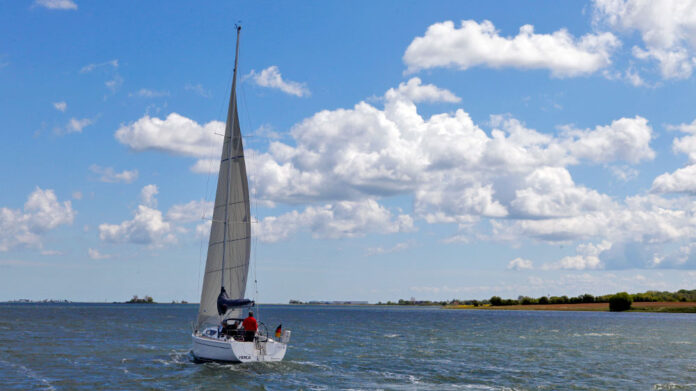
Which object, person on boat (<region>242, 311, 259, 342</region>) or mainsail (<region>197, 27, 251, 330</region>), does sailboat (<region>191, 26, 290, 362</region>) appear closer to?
mainsail (<region>197, 27, 251, 330</region>)

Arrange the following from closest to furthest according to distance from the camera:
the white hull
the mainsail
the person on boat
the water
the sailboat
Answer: the water → the white hull → the person on boat → the sailboat → the mainsail

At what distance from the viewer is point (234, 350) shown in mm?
36219

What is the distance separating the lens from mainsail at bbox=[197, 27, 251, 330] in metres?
41.0

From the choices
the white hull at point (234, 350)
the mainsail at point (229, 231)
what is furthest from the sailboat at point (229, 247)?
the white hull at point (234, 350)

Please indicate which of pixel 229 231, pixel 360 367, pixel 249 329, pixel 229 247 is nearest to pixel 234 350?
pixel 249 329

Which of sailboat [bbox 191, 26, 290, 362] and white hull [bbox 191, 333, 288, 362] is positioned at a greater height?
sailboat [bbox 191, 26, 290, 362]

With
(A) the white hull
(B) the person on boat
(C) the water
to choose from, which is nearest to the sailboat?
(A) the white hull

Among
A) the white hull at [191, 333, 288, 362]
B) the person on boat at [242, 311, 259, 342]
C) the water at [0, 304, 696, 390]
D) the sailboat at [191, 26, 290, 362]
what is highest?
the sailboat at [191, 26, 290, 362]

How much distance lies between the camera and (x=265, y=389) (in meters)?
32.3

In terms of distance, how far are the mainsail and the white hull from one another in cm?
277

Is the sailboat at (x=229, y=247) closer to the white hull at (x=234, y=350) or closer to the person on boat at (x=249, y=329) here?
the white hull at (x=234, y=350)

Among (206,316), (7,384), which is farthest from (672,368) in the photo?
(7,384)

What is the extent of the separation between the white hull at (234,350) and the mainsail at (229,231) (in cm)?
277

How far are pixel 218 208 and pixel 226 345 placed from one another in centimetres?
957
